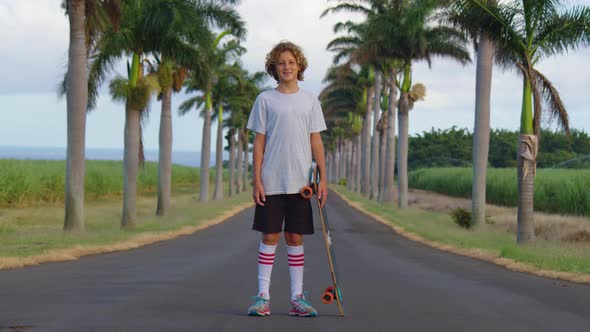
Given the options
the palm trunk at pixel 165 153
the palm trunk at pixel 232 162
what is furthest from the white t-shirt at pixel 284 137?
the palm trunk at pixel 232 162

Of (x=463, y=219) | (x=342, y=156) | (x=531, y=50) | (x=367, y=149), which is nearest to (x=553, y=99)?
(x=531, y=50)

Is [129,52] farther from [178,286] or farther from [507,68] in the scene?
[178,286]

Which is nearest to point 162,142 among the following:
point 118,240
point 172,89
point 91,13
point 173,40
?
point 172,89

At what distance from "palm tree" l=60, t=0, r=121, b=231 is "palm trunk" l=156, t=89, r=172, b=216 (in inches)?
461

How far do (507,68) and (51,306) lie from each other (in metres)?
15.3

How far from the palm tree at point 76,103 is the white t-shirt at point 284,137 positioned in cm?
1414

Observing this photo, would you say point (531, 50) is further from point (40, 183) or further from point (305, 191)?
point (40, 183)

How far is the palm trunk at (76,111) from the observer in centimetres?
1972

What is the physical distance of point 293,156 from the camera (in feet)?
21.5

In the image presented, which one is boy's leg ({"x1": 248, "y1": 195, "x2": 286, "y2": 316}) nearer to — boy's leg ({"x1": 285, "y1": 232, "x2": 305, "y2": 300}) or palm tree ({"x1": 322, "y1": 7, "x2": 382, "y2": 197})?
boy's leg ({"x1": 285, "y1": 232, "x2": 305, "y2": 300})

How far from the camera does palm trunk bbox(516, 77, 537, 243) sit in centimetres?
1894

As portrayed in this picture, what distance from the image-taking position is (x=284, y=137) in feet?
21.5

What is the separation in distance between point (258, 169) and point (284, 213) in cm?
44

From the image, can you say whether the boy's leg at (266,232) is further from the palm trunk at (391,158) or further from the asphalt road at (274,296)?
the palm trunk at (391,158)
